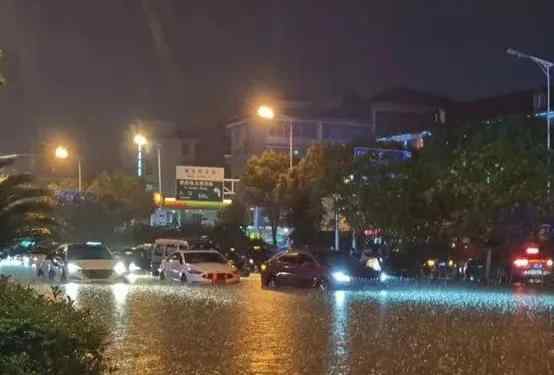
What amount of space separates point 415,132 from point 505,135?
3028 cm

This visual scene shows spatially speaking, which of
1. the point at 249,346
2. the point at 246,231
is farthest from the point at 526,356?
the point at 246,231

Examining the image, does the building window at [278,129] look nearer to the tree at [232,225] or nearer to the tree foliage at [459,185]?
the tree at [232,225]

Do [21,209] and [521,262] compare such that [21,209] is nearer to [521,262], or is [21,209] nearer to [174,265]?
[174,265]

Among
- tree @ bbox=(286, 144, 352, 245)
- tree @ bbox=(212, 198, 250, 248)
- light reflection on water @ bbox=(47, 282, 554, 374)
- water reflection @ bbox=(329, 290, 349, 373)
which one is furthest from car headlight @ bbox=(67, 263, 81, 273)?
tree @ bbox=(212, 198, 250, 248)

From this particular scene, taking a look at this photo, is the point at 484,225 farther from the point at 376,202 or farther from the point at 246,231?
the point at 246,231

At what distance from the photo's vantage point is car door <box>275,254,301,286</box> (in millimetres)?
33344

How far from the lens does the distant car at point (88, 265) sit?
35594 mm

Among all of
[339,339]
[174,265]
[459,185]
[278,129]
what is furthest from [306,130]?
[339,339]

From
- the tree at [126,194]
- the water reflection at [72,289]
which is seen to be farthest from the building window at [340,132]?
the water reflection at [72,289]

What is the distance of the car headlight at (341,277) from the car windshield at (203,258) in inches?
171

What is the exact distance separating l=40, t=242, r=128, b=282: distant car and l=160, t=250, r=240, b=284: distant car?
73.7 inches

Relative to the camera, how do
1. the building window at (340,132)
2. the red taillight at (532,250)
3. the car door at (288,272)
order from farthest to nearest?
the building window at (340,132)
the red taillight at (532,250)
the car door at (288,272)

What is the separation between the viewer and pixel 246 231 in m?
61.1

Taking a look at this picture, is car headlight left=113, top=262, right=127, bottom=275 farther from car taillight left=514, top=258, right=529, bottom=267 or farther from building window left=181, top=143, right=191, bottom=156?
building window left=181, top=143, right=191, bottom=156
